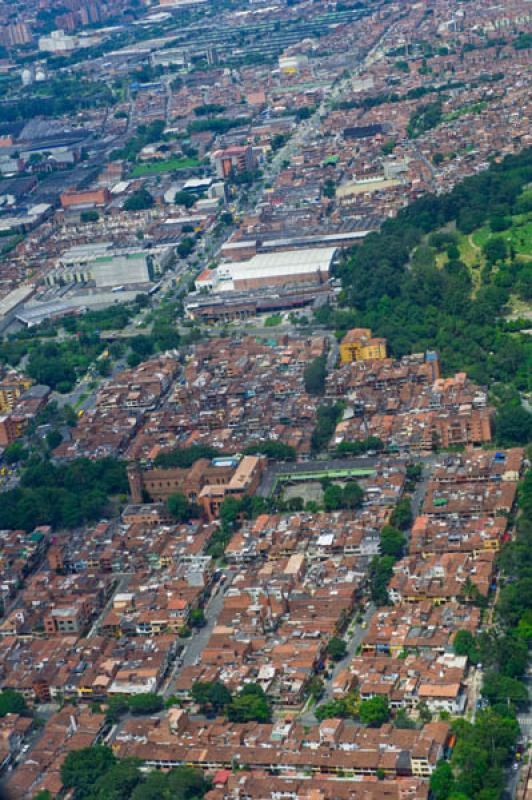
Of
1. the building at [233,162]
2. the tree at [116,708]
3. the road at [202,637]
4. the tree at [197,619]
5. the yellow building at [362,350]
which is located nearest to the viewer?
the tree at [116,708]

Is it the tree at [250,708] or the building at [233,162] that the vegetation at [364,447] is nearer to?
the tree at [250,708]

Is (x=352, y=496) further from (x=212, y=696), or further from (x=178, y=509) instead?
(x=212, y=696)

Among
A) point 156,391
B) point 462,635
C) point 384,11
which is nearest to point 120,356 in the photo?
point 156,391

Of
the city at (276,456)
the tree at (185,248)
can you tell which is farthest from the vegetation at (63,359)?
the tree at (185,248)

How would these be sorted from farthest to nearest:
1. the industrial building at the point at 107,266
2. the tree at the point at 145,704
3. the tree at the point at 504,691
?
the industrial building at the point at 107,266 < the tree at the point at 145,704 < the tree at the point at 504,691

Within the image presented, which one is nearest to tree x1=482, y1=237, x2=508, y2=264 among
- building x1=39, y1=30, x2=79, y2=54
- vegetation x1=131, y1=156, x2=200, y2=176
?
vegetation x1=131, y1=156, x2=200, y2=176

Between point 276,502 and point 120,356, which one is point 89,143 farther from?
point 276,502

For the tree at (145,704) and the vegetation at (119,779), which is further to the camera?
the tree at (145,704)

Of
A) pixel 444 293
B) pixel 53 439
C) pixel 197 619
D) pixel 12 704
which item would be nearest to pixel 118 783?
pixel 12 704
